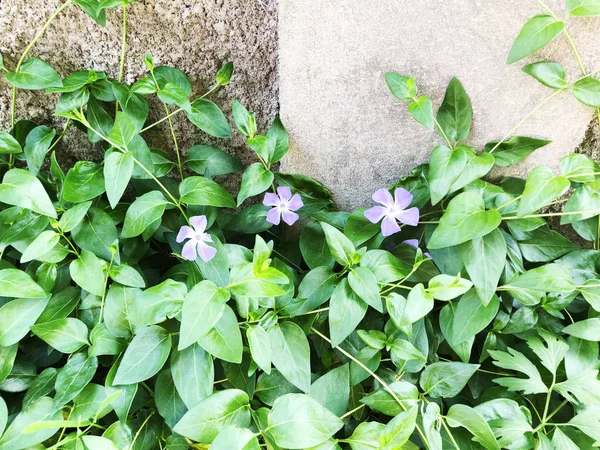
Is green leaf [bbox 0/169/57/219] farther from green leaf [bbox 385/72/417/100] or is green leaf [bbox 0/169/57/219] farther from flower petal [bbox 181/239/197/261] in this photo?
green leaf [bbox 385/72/417/100]

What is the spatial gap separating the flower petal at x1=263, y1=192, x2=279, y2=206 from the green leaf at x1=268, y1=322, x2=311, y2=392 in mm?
219

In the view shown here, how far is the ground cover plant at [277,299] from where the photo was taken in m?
0.71

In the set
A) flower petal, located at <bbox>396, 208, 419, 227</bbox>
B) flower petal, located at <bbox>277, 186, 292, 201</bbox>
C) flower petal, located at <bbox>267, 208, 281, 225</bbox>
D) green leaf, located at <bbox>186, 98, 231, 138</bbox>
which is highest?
green leaf, located at <bbox>186, 98, 231, 138</bbox>

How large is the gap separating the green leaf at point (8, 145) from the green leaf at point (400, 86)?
0.64 metres

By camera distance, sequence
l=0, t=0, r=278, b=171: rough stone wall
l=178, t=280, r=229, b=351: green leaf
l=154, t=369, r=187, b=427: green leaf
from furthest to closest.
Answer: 1. l=0, t=0, r=278, b=171: rough stone wall
2. l=154, t=369, r=187, b=427: green leaf
3. l=178, t=280, r=229, b=351: green leaf

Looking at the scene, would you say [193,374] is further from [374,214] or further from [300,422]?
[374,214]

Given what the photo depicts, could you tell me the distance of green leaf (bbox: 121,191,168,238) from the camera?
0.77 meters

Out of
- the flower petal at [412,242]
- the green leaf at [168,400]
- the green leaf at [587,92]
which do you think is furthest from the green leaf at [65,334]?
the green leaf at [587,92]

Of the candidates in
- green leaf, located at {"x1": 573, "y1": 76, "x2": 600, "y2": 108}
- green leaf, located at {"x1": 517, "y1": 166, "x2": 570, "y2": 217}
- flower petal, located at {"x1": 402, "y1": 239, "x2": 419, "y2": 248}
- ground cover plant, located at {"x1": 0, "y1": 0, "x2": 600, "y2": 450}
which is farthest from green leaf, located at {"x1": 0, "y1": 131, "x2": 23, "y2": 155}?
green leaf, located at {"x1": 573, "y1": 76, "x2": 600, "y2": 108}

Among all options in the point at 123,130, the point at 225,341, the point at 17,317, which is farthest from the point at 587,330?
the point at 17,317

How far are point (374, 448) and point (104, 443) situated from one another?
0.38 metres

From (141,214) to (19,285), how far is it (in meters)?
0.21

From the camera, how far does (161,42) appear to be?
2.86 ft

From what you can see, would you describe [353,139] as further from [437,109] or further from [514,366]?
[514,366]
